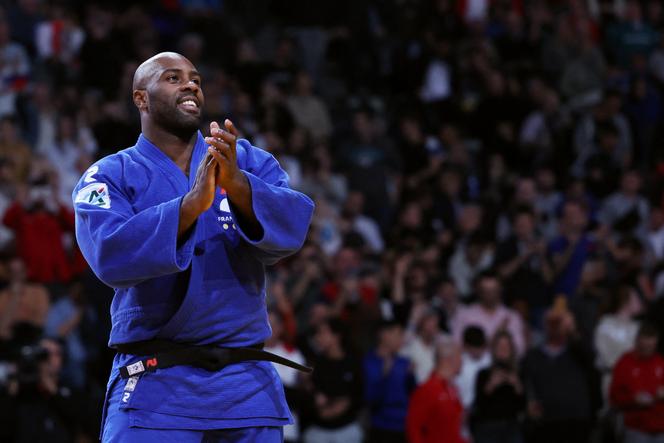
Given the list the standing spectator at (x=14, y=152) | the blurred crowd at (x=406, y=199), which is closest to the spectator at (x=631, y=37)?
the blurred crowd at (x=406, y=199)

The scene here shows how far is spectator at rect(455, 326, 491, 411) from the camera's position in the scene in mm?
10680

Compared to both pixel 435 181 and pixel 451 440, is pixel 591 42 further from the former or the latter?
pixel 451 440

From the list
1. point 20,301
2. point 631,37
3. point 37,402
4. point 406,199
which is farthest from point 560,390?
point 631,37

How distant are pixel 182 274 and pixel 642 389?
23.4ft

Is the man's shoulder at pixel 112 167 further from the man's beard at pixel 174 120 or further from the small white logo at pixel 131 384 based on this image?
the small white logo at pixel 131 384

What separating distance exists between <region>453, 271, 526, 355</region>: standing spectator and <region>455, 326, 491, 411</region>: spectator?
0.47m

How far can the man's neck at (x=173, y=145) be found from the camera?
4.50m

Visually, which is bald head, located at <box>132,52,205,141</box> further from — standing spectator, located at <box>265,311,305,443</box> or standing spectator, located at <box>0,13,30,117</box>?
standing spectator, located at <box>0,13,30,117</box>

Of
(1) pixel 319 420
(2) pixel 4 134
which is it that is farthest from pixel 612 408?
(2) pixel 4 134

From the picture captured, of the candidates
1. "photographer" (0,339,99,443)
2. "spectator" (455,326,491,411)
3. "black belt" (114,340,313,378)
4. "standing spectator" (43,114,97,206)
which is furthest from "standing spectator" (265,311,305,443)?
"black belt" (114,340,313,378)

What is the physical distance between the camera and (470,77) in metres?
16.4

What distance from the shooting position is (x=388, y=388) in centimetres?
1045

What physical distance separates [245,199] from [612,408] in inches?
291

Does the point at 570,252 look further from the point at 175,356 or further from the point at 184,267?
the point at 184,267
